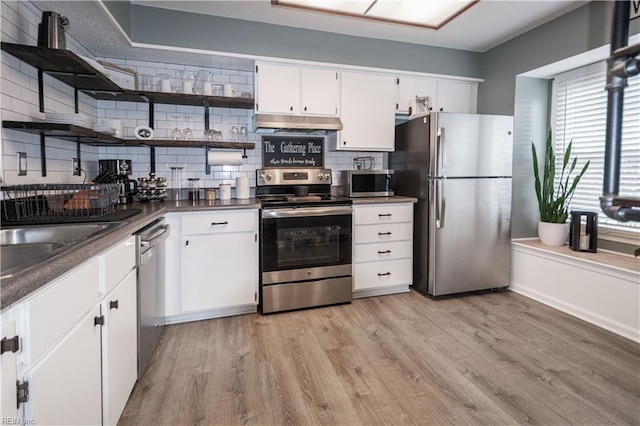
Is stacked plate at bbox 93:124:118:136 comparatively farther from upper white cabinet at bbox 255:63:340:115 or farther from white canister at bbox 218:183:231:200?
upper white cabinet at bbox 255:63:340:115

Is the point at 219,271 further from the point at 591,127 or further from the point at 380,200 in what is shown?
the point at 591,127

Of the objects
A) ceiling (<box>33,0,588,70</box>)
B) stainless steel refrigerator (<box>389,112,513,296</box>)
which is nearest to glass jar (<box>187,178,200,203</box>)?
ceiling (<box>33,0,588,70</box>)

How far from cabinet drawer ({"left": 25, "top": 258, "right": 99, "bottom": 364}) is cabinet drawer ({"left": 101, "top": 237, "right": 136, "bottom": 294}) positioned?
0.09m

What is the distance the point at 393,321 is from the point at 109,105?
300 cm

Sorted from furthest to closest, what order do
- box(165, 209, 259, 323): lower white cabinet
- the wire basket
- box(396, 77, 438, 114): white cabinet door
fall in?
box(396, 77, 438, 114): white cabinet door < box(165, 209, 259, 323): lower white cabinet < the wire basket

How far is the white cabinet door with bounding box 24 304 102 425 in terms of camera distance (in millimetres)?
881

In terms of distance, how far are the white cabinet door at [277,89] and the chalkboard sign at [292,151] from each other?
38 cm

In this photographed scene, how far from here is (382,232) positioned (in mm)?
3258

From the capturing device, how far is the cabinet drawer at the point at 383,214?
317 cm

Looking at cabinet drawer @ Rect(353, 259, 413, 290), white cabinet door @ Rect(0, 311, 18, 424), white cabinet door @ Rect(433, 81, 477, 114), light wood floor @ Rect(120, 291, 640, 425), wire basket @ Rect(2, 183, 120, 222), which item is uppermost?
white cabinet door @ Rect(433, 81, 477, 114)

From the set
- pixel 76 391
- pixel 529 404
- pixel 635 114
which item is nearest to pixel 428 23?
pixel 635 114

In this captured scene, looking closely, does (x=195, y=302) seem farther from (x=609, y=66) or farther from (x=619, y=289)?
(x=619, y=289)

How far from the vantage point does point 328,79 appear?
10.8ft

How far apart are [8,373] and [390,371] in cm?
178
